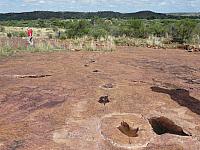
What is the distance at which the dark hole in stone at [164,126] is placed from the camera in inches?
284

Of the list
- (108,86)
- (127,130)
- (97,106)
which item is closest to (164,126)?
(127,130)

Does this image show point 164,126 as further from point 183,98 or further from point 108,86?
point 108,86

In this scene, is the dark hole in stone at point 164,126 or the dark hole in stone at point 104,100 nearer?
the dark hole in stone at point 164,126

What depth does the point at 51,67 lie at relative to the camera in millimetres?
12602

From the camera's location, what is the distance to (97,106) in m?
8.03

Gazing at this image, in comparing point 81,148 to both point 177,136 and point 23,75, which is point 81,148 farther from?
point 23,75

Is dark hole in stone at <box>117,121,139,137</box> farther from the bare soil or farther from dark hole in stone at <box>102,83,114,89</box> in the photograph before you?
dark hole in stone at <box>102,83,114,89</box>

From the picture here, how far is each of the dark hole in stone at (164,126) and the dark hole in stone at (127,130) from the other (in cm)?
51

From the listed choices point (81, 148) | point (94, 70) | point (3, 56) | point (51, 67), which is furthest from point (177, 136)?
point (3, 56)

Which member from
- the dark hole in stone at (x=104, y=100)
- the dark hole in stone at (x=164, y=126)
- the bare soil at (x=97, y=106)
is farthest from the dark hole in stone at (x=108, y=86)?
the dark hole in stone at (x=164, y=126)

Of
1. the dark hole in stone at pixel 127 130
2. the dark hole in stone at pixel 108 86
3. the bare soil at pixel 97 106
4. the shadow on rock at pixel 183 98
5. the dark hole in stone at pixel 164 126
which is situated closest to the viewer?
the bare soil at pixel 97 106

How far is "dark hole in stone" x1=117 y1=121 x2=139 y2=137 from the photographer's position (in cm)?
690

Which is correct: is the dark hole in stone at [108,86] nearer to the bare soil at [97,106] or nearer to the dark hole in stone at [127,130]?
the bare soil at [97,106]

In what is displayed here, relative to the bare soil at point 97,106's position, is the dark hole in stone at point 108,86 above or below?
above
